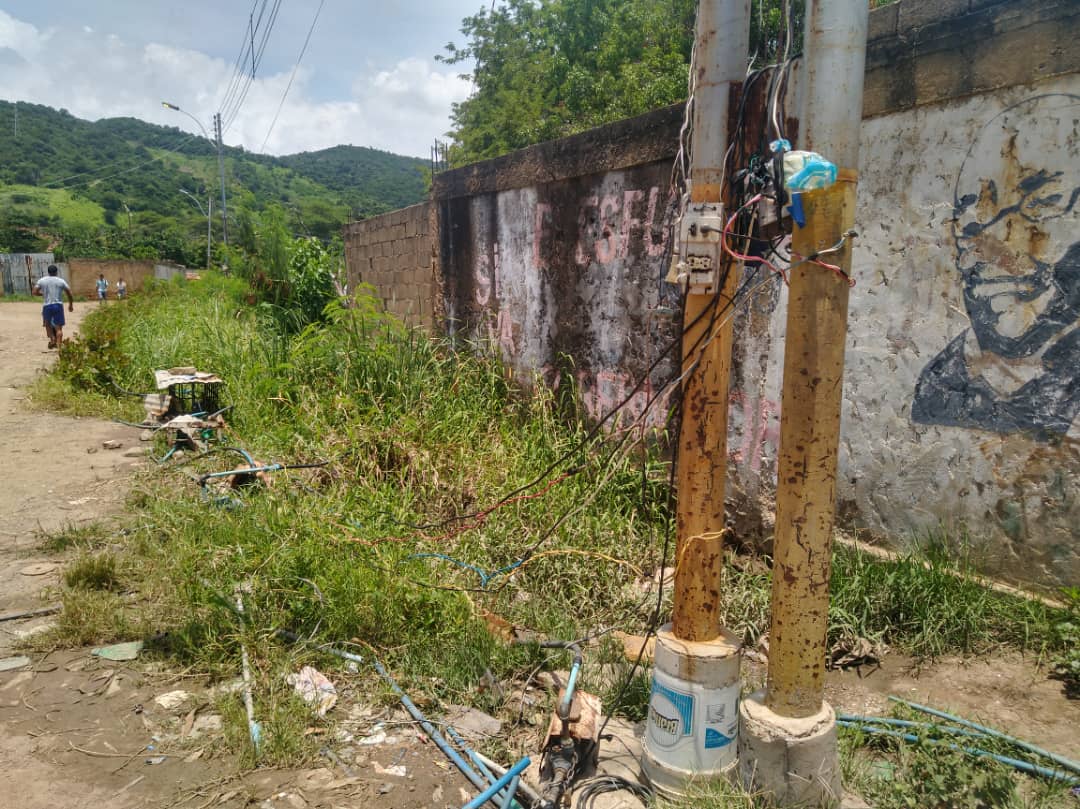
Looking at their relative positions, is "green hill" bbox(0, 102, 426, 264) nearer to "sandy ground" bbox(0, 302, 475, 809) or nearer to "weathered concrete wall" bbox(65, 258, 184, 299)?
"weathered concrete wall" bbox(65, 258, 184, 299)

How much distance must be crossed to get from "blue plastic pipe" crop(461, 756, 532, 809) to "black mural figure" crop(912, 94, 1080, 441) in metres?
2.28

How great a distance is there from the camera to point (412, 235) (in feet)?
25.7

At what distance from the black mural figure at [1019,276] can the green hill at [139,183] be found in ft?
106

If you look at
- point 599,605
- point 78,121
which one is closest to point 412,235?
point 599,605

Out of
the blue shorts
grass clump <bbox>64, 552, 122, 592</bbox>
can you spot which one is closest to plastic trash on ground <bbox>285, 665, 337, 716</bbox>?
grass clump <bbox>64, 552, 122, 592</bbox>

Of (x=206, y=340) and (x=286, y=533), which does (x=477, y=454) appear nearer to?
(x=286, y=533)

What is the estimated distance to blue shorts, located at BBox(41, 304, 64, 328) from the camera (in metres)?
11.8

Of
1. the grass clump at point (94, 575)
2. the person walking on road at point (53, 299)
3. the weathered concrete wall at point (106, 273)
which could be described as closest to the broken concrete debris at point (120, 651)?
the grass clump at point (94, 575)

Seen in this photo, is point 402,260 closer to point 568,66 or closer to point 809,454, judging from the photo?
point 809,454

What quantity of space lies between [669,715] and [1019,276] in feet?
7.29

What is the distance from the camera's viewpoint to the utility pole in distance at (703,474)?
206cm

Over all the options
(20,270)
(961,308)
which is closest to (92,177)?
(20,270)

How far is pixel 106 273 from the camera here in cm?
3161

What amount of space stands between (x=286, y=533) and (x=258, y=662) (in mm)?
870
